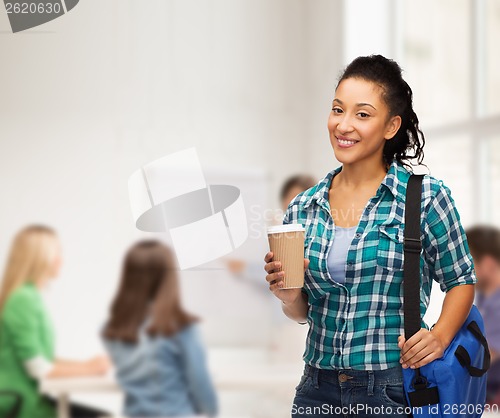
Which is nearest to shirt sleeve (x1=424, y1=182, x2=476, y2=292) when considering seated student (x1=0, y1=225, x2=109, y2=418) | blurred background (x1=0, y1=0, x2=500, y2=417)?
blurred background (x1=0, y1=0, x2=500, y2=417)

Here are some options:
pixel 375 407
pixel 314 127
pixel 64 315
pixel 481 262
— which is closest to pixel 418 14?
pixel 314 127

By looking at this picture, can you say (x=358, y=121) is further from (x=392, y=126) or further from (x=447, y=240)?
(x=447, y=240)

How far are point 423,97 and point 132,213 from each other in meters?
1.47

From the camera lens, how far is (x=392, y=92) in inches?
50.0

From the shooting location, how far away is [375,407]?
115cm

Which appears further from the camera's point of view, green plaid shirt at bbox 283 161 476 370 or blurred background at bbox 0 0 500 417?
blurred background at bbox 0 0 500 417

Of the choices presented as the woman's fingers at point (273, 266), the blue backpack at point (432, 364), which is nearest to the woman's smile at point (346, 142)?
the blue backpack at point (432, 364)

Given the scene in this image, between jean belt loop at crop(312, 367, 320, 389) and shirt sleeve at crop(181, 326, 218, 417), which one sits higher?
jean belt loop at crop(312, 367, 320, 389)

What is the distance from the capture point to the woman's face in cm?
124

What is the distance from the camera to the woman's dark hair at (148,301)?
3029 mm

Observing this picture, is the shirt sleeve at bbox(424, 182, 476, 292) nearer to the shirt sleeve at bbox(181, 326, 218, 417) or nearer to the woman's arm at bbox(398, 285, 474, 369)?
the woman's arm at bbox(398, 285, 474, 369)

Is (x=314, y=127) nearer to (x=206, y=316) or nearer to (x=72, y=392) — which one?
(x=206, y=316)

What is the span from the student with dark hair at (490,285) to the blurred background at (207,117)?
280 mm

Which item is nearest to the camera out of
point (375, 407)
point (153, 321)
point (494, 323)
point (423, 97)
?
point (375, 407)
